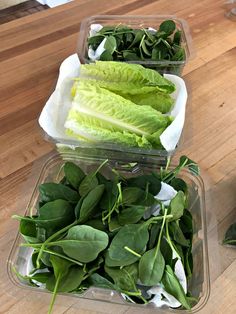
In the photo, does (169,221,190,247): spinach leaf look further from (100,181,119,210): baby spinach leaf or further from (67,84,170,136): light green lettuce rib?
(67,84,170,136): light green lettuce rib

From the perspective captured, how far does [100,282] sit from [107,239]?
0.16 ft

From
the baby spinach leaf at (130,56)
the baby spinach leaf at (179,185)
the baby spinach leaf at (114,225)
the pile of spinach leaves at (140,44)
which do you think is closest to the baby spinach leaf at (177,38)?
the pile of spinach leaves at (140,44)

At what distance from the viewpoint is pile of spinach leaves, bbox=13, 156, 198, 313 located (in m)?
0.43

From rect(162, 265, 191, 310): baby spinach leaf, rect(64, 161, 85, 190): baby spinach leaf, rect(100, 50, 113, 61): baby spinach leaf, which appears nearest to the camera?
rect(162, 265, 191, 310): baby spinach leaf

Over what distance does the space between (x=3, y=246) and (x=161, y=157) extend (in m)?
0.27

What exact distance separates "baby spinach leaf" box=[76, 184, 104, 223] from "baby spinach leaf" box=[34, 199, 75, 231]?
2 cm

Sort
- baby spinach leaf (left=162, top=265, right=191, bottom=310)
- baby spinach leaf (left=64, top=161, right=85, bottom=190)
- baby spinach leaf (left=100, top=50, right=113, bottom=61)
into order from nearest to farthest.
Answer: baby spinach leaf (left=162, top=265, right=191, bottom=310), baby spinach leaf (left=64, top=161, right=85, bottom=190), baby spinach leaf (left=100, top=50, right=113, bottom=61)


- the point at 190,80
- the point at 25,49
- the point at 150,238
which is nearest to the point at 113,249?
the point at 150,238

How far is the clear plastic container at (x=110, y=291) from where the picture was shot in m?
0.45

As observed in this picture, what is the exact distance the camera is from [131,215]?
0.46 metres

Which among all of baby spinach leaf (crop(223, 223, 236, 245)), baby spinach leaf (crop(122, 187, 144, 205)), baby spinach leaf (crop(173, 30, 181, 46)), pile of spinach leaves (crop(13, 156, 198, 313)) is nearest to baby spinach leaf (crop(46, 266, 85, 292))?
pile of spinach leaves (crop(13, 156, 198, 313))

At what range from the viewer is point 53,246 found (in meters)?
0.45

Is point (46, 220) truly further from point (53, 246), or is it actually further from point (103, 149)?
point (103, 149)

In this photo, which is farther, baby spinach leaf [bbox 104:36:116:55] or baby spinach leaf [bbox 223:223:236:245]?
baby spinach leaf [bbox 104:36:116:55]
